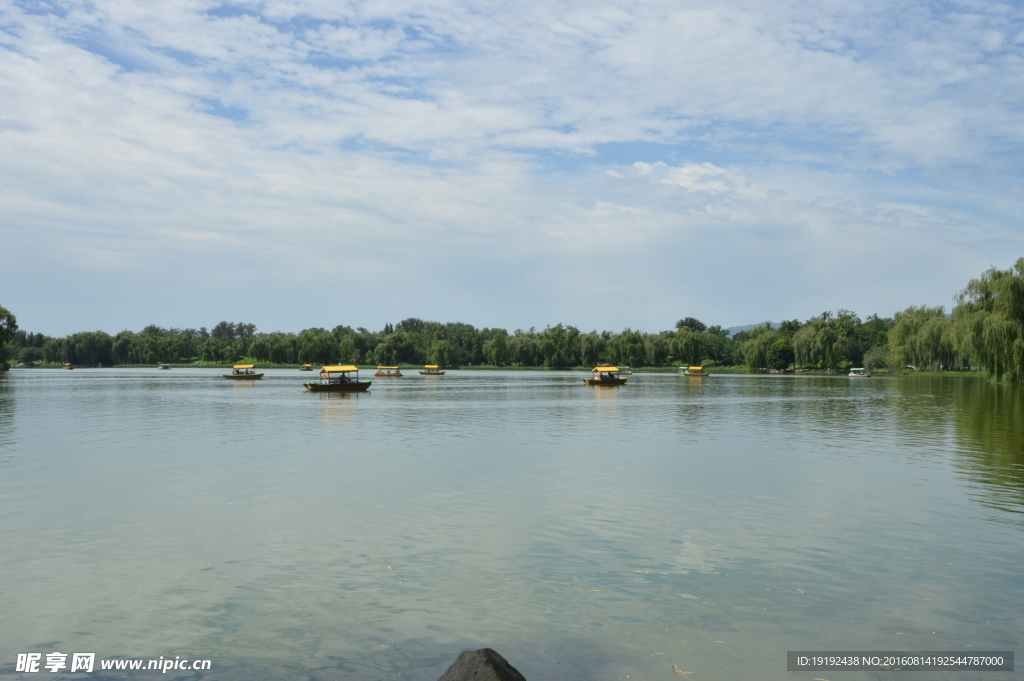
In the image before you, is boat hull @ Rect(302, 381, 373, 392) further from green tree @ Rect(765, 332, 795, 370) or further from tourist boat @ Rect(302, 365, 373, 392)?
green tree @ Rect(765, 332, 795, 370)

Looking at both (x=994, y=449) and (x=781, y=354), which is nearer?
(x=994, y=449)

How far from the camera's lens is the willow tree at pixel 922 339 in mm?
105250

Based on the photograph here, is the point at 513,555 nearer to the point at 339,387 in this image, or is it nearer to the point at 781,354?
the point at 339,387

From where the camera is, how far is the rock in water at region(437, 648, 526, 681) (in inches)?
288

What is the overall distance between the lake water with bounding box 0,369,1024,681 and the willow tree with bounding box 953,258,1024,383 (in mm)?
33908

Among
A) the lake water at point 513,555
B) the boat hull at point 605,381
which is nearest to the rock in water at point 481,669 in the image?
the lake water at point 513,555

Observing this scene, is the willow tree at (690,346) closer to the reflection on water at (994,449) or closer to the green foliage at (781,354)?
the green foliage at (781,354)

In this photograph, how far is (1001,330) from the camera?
61.1m

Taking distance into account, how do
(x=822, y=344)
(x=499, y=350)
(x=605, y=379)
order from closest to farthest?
(x=605, y=379) < (x=822, y=344) < (x=499, y=350)

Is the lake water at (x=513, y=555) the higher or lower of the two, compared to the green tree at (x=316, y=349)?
lower

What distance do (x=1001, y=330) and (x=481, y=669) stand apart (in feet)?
224

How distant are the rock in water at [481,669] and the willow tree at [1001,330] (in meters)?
66.6

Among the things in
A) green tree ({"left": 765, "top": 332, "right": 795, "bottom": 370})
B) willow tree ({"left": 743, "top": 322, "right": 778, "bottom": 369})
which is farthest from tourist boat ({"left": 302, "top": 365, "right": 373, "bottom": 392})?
willow tree ({"left": 743, "top": 322, "right": 778, "bottom": 369})

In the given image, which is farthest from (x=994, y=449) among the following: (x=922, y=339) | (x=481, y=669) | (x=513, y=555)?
(x=922, y=339)
